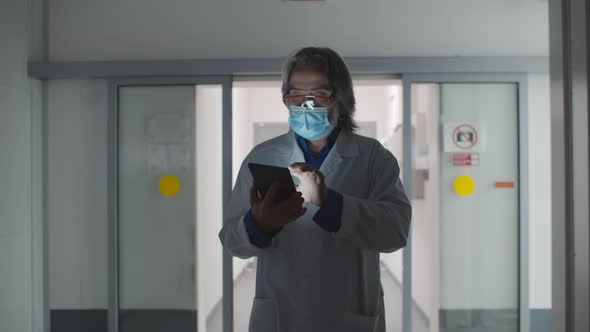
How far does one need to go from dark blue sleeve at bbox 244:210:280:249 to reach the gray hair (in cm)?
49

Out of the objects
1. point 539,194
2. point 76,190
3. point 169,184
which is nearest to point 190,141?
point 169,184

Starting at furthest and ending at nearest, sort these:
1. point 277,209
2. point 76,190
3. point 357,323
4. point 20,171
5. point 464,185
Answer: point 76,190
point 464,185
point 20,171
point 357,323
point 277,209

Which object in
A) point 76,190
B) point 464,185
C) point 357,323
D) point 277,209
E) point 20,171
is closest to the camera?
point 277,209

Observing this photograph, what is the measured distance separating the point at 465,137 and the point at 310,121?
2395 millimetres

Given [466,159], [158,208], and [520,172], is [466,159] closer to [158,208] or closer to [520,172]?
[520,172]

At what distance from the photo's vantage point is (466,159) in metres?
3.48

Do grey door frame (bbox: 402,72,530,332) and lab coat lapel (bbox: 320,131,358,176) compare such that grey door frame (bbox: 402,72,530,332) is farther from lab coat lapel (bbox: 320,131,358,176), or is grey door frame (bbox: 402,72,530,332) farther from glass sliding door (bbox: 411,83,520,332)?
lab coat lapel (bbox: 320,131,358,176)

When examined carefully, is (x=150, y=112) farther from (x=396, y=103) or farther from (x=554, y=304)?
(x=396, y=103)

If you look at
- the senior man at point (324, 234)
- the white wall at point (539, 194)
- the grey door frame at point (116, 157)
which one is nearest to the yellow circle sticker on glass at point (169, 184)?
the grey door frame at point (116, 157)

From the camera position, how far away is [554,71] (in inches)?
47.5

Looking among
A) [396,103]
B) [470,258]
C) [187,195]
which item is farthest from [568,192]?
[396,103]

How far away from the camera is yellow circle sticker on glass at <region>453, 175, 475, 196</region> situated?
3473 mm

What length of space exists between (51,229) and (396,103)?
16.4 ft

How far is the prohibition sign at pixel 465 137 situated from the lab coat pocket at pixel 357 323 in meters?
2.41
